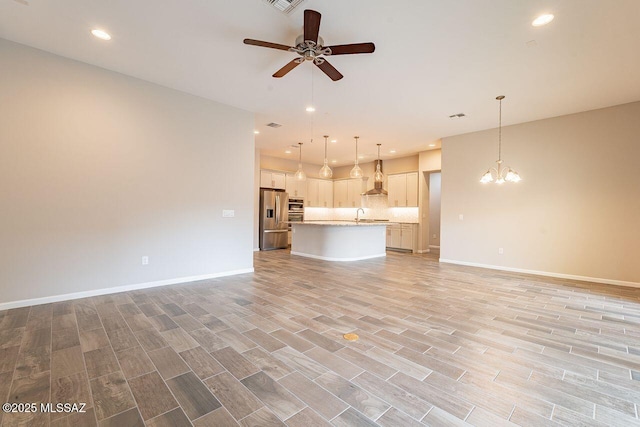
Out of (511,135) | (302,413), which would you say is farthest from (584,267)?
(302,413)

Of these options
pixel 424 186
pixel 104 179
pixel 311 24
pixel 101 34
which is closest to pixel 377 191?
pixel 424 186

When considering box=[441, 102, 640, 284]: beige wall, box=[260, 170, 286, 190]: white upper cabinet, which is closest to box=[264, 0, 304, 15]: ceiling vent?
box=[441, 102, 640, 284]: beige wall

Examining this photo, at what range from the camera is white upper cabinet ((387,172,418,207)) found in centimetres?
863

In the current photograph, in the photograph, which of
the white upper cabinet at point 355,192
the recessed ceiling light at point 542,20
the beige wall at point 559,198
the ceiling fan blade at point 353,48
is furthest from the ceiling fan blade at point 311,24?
the white upper cabinet at point 355,192

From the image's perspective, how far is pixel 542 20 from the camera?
8.50ft

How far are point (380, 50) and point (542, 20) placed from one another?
1.56 meters

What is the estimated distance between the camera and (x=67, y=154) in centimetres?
339

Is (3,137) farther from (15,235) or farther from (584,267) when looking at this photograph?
(584,267)

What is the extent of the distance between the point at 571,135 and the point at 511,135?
94 centimetres

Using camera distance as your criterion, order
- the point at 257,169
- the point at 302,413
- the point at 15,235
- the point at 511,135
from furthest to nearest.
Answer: the point at 257,169 < the point at 511,135 < the point at 15,235 < the point at 302,413

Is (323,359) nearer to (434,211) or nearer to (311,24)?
(311,24)

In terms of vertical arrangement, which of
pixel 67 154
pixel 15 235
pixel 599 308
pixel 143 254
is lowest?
pixel 599 308

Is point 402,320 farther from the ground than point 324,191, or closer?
closer

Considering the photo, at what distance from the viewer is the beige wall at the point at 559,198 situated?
4.55 m
